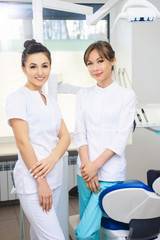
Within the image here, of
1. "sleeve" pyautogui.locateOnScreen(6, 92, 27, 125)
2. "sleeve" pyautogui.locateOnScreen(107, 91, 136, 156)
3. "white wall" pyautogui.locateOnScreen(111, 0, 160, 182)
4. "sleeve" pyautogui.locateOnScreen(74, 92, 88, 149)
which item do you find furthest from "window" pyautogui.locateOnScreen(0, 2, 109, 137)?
"sleeve" pyautogui.locateOnScreen(6, 92, 27, 125)

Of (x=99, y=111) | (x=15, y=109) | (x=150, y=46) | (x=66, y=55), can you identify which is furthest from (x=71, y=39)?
(x=15, y=109)

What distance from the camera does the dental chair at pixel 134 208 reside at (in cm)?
145

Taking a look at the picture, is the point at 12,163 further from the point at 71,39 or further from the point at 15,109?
the point at 15,109

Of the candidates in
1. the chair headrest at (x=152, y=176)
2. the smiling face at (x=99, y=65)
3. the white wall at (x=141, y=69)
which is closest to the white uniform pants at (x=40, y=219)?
the chair headrest at (x=152, y=176)

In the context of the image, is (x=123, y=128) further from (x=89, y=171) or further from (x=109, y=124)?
(x=89, y=171)

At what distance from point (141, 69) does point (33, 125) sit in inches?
87.4

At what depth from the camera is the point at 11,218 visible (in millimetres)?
3084

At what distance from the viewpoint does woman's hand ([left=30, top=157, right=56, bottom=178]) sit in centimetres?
149

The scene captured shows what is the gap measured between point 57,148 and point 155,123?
Result: 1.00 meters

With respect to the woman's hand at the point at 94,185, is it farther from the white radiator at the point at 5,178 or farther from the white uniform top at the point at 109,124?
the white radiator at the point at 5,178

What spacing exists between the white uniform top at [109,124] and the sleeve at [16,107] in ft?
1.41

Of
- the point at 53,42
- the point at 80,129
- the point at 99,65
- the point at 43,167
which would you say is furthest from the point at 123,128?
the point at 53,42

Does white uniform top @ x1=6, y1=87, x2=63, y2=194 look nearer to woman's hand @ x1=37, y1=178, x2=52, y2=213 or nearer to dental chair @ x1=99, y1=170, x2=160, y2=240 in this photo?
woman's hand @ x1=37, y1=178, x2=52, y2=213

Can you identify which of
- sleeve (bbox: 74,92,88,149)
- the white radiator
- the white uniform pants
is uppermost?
sleeve (bbox: 74,92,88,149)
